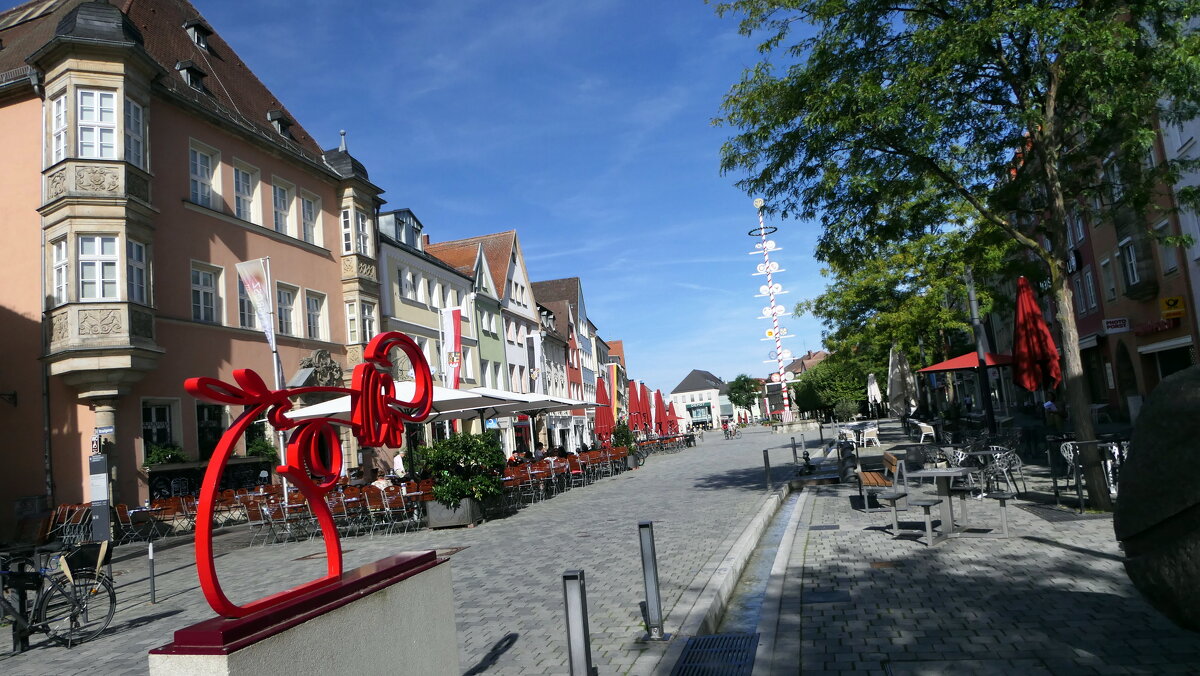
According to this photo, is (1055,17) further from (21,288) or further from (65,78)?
(21,288)

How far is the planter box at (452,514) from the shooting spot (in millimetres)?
14859

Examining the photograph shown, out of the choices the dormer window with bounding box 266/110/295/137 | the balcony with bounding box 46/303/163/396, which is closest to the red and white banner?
the dormer window with bounding box 266/110/295/137

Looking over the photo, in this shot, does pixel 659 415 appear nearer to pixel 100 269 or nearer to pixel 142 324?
pixel 142 324

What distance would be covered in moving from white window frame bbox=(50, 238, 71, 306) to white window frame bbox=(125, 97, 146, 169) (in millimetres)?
2485

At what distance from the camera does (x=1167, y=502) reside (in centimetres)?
368

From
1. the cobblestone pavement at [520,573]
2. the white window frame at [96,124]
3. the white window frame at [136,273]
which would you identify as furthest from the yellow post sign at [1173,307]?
the white window frame at [96,124]

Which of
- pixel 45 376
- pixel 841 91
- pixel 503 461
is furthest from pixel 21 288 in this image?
pixel 841 91

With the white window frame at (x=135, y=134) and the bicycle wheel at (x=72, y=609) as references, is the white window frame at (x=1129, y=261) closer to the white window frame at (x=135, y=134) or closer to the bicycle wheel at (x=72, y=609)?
the bicycle wheel at (x=72, y=609)

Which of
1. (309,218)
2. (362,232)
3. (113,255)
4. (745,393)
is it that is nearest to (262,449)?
(113,255)

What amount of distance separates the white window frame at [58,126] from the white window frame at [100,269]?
7.54 ft

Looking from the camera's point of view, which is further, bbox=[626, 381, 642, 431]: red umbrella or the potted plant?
bbox=[626, 381, 642, 431]: red umbrella

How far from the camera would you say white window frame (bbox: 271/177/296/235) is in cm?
2519

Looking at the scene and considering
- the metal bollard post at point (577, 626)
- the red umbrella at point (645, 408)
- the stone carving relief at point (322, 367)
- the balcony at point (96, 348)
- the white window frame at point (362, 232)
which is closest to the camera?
the metal bollard post at point (577, 626)

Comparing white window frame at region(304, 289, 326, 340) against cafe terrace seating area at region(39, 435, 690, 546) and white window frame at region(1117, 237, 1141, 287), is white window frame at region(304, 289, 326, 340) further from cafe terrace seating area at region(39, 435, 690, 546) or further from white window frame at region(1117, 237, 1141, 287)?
white window frame at region(1117, 237, 1141, 287)
